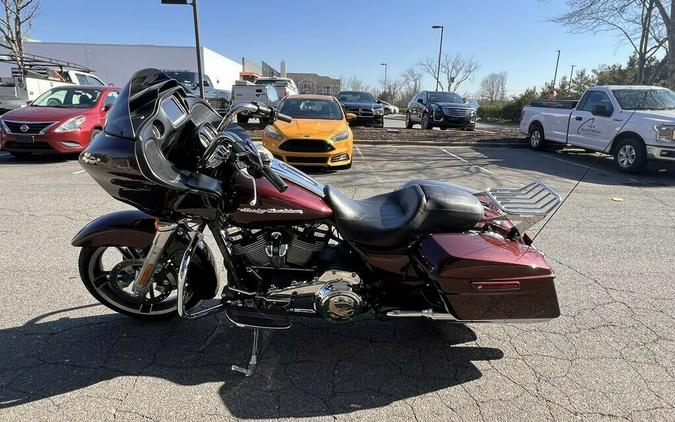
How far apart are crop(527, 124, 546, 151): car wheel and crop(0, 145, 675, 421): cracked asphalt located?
8717mm

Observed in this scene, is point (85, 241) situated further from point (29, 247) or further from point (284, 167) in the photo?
point (29, 247)

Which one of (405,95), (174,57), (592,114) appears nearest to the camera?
(592,114)

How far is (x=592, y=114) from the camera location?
10.0m

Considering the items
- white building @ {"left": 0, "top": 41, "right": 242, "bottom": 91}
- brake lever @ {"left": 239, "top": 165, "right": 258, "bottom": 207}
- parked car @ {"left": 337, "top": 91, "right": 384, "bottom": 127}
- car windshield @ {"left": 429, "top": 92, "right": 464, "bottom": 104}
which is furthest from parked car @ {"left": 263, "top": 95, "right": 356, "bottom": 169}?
white building @ {"left": 0, "top": 41, "right": 242, "bottom": 91}

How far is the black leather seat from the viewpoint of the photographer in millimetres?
2498

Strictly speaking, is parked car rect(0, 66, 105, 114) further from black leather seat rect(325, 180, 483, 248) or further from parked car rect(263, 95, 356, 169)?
black leather seat rect(325, 180, 483, 248)

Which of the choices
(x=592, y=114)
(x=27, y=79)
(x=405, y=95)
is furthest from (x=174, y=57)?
A: (x=592, y=114)

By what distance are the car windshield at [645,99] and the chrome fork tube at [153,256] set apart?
34.8ft

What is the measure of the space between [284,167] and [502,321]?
63.7 inches

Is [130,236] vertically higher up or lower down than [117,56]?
lower down

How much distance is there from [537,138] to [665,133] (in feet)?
13.1

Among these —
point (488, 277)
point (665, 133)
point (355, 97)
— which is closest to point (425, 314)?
point (488, 277)

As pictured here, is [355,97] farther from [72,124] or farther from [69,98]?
[72,124]

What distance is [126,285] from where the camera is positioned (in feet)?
9.58
